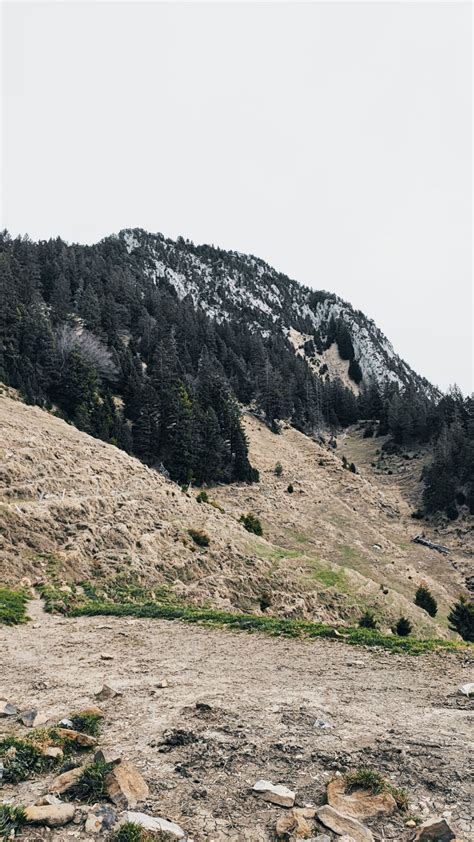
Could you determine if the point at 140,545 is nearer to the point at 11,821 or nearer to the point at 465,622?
the point at 11,821

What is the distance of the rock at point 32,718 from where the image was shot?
7829 mm

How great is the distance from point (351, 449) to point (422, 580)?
62118 millimetres

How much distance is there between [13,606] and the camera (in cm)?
1557

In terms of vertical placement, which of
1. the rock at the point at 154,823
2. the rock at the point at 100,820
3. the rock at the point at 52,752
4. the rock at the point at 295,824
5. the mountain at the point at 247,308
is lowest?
the rock at the point at 52,752

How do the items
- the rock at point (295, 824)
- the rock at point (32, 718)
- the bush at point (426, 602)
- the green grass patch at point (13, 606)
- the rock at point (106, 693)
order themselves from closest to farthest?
the rock at point (295, 824) < the rock at point (32, 718) < the rock at point (106, 693) < the green grass patch at point (13, 606) < the bush at point (426, 602)

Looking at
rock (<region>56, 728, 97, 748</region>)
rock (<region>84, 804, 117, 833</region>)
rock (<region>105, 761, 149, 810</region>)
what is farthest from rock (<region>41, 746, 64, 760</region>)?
rock (<region>84, 804, 117, 833</region>)

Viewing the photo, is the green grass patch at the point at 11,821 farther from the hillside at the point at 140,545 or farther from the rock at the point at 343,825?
the hillside at the point at 140,545

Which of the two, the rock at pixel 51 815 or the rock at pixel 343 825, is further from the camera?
the rock at pixel 343 825

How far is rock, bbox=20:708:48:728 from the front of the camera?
25.7 feet

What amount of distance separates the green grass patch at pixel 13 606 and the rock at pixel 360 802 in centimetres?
1220

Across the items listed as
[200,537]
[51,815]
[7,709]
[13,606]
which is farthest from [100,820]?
[200,537]

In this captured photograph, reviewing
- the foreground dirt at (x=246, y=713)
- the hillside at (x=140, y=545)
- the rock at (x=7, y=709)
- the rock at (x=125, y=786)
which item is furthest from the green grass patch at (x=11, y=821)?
the hillside at (x=140, y=545)

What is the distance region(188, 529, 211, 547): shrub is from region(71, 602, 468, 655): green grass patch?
6.94 m

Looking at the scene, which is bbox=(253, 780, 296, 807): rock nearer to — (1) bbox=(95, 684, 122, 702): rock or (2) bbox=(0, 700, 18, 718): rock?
(1) bbox=(95, 684, 122, 702): rock
